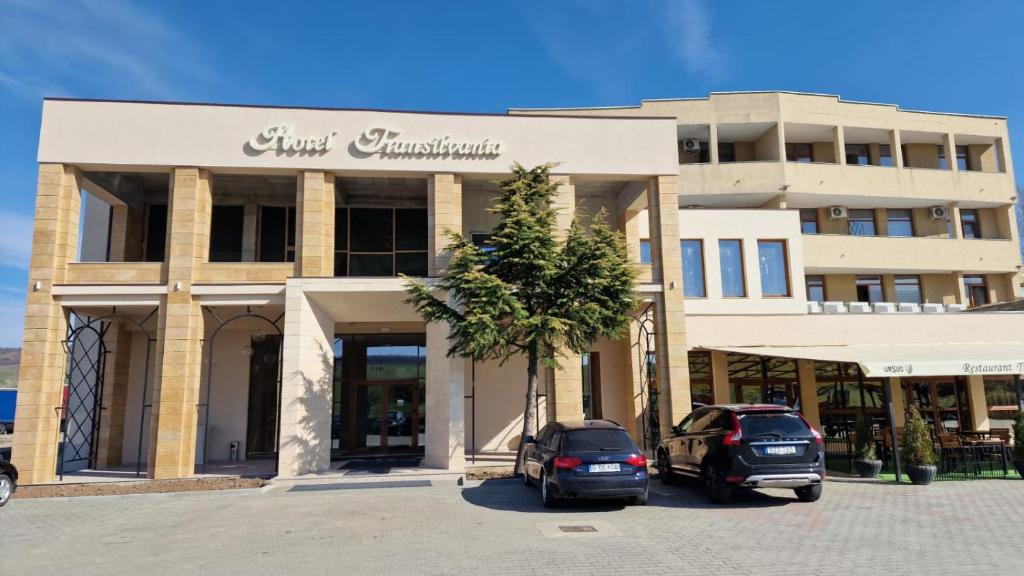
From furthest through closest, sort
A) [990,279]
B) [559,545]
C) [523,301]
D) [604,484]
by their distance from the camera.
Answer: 1. [990,279]
2. [523,301]
3. [604,484]
4. [559,545]

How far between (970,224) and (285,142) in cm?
3112

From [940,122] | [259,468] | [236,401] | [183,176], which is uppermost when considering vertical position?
[940,122]

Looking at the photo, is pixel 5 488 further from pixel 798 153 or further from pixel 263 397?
pixel 798 153

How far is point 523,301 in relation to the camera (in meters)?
14.2

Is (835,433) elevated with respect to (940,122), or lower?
lower

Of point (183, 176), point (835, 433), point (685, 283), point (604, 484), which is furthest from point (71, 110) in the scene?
point (835, 433)

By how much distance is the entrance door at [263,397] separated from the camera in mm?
19578

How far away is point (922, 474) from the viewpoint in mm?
12273

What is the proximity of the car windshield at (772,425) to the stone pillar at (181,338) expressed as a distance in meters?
13.1

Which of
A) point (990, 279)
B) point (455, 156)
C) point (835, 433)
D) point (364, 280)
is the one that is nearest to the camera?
point (364, 280)

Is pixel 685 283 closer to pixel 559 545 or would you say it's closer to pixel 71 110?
pixel 559 545

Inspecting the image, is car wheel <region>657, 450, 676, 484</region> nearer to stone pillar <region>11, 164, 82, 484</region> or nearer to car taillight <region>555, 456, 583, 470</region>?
car taillight <region>555, 456, 583, 470</region>

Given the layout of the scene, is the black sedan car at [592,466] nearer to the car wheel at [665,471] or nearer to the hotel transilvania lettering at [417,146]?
the car wheel at [665,471]

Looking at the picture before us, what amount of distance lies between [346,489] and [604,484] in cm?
618
